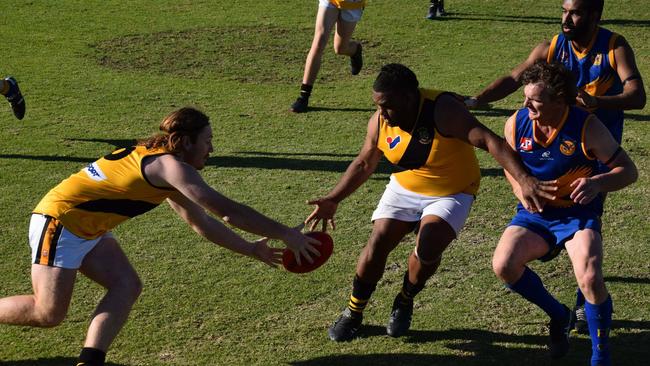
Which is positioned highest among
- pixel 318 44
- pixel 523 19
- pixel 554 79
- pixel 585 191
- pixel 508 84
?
pixel 554 79

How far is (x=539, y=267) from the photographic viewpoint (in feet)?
25.1

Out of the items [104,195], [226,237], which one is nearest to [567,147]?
[226,237]

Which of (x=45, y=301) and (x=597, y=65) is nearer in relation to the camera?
(x=45, y=301)

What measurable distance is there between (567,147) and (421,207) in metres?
1.03

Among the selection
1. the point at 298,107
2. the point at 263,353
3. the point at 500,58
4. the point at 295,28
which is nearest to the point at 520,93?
the point at 500,58

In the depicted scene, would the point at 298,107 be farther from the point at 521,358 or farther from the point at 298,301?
the point at 521,358

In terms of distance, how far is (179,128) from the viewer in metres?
5.73

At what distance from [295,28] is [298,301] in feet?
28.5

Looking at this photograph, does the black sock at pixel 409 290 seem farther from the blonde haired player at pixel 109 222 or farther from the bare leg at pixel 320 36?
the bare leg at pixel 320 36

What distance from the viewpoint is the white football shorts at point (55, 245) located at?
5766 mm

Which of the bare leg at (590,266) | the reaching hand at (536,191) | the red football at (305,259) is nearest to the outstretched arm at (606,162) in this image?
the reaching hand at (536,191)

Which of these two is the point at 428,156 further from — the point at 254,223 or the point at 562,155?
the point at 254,223

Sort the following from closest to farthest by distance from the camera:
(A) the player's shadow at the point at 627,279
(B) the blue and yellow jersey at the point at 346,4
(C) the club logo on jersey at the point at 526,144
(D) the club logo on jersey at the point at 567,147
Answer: (D) the club logo on jersey at the point at 567,147 < (C) the club logo on jersey at the point at 526,144 < (A) the player's shadow at the point at 627,279 < (B) the blue and yellow jersey at the point at 346,4

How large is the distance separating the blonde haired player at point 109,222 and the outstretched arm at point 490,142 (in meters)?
1.24
